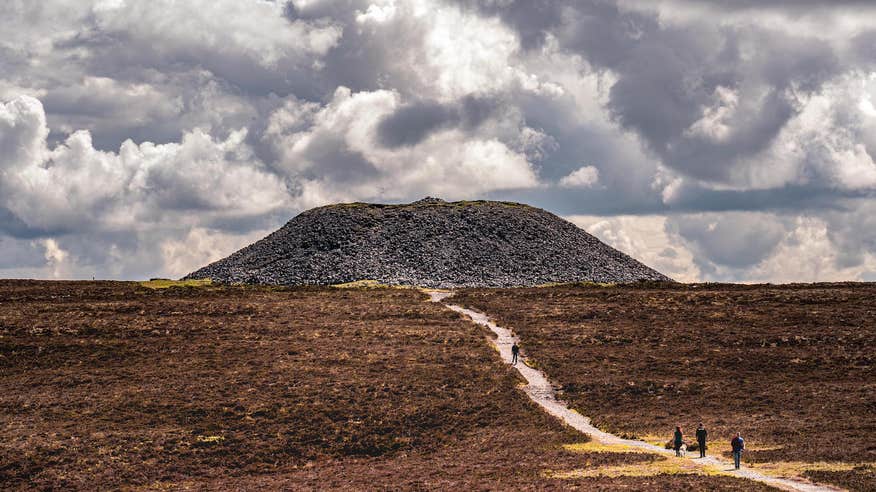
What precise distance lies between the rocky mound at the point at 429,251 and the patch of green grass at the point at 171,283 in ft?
10.0

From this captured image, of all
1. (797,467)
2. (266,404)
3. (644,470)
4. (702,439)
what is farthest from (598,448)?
(266,404)

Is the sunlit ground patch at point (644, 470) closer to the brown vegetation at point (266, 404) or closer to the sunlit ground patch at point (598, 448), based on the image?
the brown vegetation at point (266, 404)

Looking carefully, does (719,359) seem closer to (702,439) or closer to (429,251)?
(702,439)

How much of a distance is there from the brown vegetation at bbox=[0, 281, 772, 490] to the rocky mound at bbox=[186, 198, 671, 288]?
97.4 feet

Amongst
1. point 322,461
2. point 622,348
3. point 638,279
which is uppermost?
point 638,279

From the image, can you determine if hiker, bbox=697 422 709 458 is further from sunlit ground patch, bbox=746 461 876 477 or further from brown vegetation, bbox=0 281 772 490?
brown vegetation, bbox=0 281 772 490

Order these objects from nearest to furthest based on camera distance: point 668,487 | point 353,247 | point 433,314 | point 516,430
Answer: point 668,487
point 516,430
point 433,314
point 353,247

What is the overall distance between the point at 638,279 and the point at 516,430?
281 ft

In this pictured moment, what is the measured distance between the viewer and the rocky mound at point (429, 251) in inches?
4978

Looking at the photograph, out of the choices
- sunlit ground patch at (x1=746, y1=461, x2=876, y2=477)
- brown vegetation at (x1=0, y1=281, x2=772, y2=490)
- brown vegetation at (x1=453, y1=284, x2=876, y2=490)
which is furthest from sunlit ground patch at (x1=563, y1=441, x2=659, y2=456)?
sunlit ground patch at (x1=746, y1=461, x2=876, y2=477)

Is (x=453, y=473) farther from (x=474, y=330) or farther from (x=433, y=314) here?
(x=433, y=314)

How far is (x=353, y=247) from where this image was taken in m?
134

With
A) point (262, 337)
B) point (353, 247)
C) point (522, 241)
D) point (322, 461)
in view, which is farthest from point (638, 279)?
point (322, 461)

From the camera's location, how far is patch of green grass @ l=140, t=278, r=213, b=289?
4742 inches
